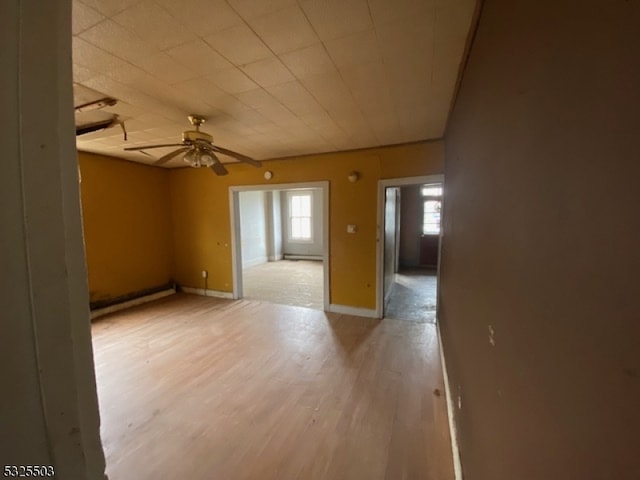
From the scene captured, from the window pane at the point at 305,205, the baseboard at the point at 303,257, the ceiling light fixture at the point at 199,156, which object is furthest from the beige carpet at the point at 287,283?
the ceiling light fixture at the point at 199,156

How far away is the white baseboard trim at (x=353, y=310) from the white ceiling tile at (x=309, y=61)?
2.96m

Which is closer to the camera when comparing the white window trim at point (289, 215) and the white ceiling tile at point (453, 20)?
the white ceiling tile at point (453, 20)

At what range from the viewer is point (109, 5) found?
118 centimetres

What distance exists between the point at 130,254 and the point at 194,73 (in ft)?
12.1

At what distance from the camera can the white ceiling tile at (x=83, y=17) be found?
1.17 metres

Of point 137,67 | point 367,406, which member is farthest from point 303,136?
point 367,406

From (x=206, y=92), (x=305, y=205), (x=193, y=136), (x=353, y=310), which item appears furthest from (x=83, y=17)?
(x=305, y=205)

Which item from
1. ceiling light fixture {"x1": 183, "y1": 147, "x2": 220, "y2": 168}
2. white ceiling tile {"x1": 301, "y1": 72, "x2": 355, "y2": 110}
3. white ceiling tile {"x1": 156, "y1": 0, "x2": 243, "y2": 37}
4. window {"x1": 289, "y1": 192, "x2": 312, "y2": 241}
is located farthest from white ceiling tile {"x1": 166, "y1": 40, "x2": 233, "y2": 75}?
window {"x1": 289, "y1": 192, "x2": 312, "y2": 241}

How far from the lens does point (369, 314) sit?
12.4 feet

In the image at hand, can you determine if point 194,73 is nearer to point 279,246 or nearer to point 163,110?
point 163,110

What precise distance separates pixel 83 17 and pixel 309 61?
1.08 m

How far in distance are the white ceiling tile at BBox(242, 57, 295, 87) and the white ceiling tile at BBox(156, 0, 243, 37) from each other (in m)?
0.32

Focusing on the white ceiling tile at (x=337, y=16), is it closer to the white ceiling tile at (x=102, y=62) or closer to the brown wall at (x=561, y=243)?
the brown wall at (x=561, y=243)

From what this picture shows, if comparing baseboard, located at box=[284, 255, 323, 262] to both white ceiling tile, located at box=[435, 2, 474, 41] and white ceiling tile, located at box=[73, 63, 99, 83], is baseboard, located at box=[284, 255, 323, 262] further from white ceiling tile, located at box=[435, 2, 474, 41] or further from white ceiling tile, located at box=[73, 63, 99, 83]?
white ceiling tile, located at box=[435, 2, 474, 41]
